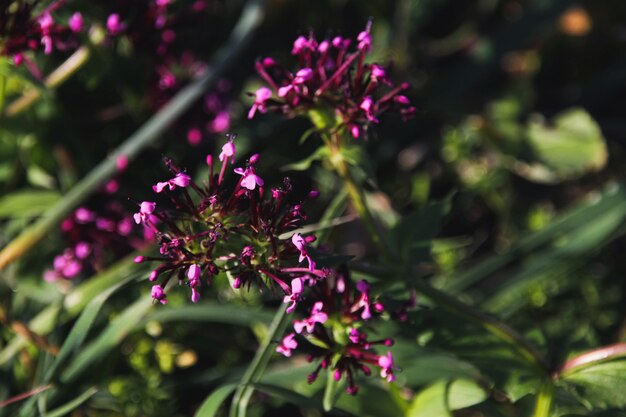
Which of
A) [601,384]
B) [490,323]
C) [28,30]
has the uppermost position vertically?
[28,30]

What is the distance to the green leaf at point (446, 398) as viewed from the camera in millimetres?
2020

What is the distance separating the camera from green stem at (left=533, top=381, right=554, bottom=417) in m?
1.99

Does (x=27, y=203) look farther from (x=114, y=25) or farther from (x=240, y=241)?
(x=240, y=241)

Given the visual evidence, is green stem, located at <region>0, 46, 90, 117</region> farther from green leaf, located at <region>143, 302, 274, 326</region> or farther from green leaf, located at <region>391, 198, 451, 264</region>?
green leaf, located at <region>391, 198, 451, 264</region>

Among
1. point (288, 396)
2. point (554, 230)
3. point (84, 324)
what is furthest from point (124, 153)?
point (554, 230)

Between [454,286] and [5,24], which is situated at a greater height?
[5,24]

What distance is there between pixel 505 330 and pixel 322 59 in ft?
2.75

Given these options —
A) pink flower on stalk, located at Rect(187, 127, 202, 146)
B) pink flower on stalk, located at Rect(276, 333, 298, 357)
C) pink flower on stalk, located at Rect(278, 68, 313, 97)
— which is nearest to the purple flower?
pink flower on stalk, located at Rect(187, 127, 202, 146)

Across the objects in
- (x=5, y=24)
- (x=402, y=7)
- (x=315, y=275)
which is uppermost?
(x=402, y=7)

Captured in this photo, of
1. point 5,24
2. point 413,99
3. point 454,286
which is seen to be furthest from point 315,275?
point 413,99

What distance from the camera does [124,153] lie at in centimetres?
249

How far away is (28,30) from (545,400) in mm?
1761

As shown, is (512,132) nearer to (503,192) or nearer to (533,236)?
(503,192)

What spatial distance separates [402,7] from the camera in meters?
3.28
